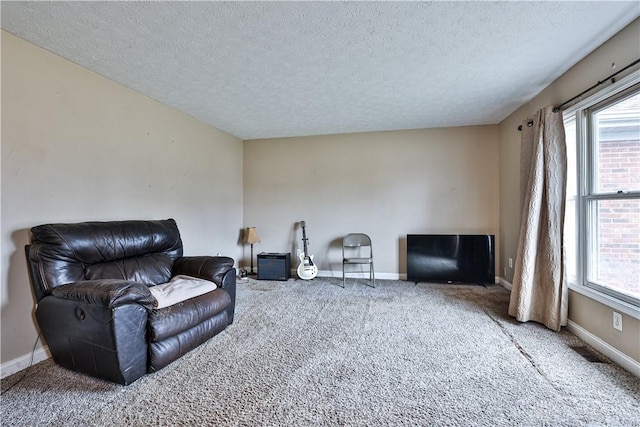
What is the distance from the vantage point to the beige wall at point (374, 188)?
13.5 ft

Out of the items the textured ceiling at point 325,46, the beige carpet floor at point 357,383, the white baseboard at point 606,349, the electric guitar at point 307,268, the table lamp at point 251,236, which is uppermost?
the textured ceiling at point 325,46

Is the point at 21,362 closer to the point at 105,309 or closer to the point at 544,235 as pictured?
the point at 105,309

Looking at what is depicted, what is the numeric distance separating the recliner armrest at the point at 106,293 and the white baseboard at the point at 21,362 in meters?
0.62

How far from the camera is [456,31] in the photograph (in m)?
1.90

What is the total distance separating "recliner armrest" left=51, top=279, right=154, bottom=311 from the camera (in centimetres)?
166

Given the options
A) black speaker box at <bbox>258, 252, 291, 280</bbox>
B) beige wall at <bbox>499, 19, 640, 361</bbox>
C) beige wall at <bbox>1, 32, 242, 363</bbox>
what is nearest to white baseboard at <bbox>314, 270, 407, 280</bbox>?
black speaker box at <bbox>258, 252, 291, 280</bbox>

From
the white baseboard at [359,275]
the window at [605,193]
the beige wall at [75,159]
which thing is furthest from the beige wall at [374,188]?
the window at [605,193]

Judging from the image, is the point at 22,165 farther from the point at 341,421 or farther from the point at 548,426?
the point at 548,426

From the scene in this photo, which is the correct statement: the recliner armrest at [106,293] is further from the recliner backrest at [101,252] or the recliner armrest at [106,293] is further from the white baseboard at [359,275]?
the white baseboard at [359,275]

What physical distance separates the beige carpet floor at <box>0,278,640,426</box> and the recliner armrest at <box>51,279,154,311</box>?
1.74 ft

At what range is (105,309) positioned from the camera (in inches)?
64.9

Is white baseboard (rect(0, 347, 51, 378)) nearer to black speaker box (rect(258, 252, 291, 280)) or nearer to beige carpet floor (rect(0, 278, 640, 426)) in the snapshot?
beige carpet floor (rect(0, 278, 640, 426))

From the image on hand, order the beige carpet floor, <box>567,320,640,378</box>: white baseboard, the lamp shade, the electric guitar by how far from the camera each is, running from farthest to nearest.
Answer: the lamp shade
the electric guitar
<box>567,320,640,378</box>: white baseboard
the beige carpet floor

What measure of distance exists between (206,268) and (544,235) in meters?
3.11
